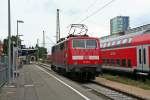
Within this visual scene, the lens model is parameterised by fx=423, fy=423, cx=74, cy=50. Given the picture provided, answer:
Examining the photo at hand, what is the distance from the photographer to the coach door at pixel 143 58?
26219 millimetres

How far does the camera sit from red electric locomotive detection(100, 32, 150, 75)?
26703 millimetres

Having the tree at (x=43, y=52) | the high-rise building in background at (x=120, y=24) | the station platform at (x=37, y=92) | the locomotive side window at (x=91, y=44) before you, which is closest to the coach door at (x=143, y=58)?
the locomotive side window at (x=91, y=44)

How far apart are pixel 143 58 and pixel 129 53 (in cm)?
322

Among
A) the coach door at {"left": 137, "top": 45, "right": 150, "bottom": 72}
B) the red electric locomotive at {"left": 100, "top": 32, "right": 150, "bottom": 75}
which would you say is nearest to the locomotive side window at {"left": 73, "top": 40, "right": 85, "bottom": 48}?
the red electric locomotive at {"left": 100, "top": 32, "right": 150, "bottom": 75}

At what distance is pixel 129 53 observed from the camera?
1183 inches

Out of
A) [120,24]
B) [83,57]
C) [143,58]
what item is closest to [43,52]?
[120,24]

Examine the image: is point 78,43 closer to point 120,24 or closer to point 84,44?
point 84,44

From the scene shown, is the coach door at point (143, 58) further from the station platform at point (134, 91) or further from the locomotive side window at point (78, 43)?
the locomotive side window at point (78, 43)

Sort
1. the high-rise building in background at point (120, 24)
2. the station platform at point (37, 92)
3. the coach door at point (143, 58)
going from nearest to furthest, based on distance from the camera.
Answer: the station platform at point (37, 92), the coach door at point (143, 58), the high-rise building in background at point (120, 24)

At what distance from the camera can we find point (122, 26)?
48.7 meters

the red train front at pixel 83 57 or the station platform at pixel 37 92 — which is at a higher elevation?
the red train front at pixel 83 57

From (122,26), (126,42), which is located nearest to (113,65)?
(126,42)

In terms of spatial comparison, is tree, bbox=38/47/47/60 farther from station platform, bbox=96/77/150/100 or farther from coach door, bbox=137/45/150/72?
station platform, bbox=96/77/150/100

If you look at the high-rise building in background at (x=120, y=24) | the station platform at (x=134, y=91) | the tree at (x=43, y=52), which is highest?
the high-rise building in background at (x=120, y=24)
